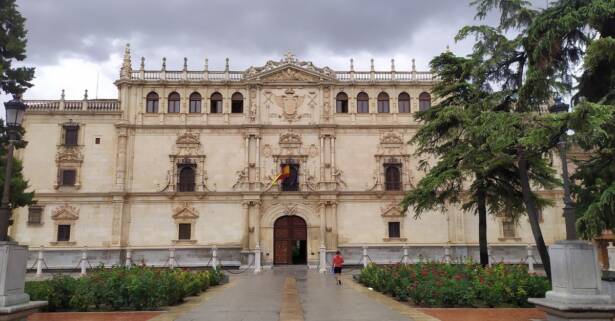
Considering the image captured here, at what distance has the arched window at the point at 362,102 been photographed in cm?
4159

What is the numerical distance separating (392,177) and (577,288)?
3140cm

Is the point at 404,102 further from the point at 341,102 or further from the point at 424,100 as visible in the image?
the point at 341,102

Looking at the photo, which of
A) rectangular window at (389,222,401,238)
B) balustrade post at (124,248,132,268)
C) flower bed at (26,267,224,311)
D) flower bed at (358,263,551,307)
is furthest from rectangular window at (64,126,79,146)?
flower bed at (358,263,551,307)

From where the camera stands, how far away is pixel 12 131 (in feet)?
40.1

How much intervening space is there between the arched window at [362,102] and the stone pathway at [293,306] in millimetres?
23004

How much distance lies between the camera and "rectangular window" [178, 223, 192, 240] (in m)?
39.3

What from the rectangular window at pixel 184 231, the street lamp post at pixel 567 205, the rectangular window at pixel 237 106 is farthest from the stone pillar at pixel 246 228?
the street lamp post at pixel 567 205

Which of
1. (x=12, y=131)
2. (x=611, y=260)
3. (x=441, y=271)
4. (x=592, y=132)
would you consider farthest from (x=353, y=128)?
(x=12, y=131)

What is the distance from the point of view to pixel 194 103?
41.4m

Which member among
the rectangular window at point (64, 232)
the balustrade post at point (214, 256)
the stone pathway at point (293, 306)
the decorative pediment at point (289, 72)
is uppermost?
the decorative pediment at point (289, 72)

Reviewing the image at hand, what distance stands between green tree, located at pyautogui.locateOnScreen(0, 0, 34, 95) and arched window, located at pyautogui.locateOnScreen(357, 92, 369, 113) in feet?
79.3

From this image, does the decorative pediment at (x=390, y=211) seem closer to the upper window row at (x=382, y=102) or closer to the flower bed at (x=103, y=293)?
the upper window row at (x=382, y=102)

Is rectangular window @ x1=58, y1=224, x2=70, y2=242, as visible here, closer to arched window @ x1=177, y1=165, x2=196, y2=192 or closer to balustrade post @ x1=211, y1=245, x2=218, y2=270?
arched window @ x1=177, y1=165, x2=196, y2=192

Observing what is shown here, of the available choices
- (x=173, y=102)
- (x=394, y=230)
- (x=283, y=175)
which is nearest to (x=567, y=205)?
(x=394, y=230)
